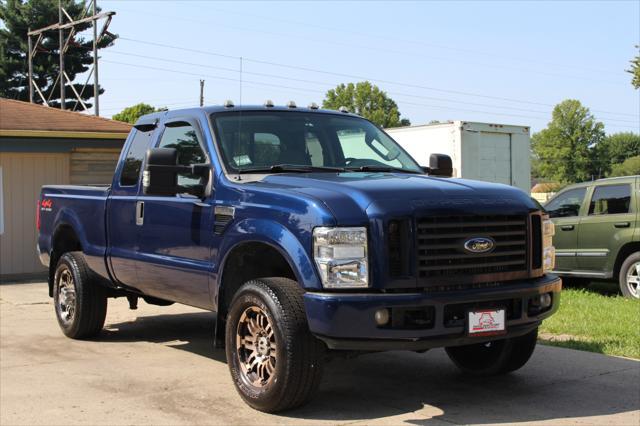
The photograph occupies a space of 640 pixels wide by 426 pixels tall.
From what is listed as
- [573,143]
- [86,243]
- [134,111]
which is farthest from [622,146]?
[86,243]

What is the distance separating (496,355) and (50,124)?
38.8 feet

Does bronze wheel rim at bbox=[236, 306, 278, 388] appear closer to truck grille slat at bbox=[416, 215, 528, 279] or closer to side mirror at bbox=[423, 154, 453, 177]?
truck grille slat at bbox=[416, 215, 528, 279]

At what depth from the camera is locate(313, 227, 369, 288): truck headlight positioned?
16.8ft

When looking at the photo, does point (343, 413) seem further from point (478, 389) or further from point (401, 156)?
point (401, 156)

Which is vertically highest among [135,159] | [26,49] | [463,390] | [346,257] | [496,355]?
[26,49]

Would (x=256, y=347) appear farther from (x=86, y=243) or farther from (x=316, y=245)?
(x=86, y=243)

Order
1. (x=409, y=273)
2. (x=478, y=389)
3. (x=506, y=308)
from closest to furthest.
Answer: (x=409, y=273) < (x=506, y=308) < (x=478, y=389)

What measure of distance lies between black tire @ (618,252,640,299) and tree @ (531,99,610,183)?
10032 centimetres

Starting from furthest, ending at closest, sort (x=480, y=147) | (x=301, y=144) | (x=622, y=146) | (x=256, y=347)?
(x=622, y=146) → (x=480, y=147) → (x=301, y=144) → (x=256, y=347)

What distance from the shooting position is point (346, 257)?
5.13m

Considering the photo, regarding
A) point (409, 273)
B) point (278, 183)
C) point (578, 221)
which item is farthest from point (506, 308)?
point (578, 221)

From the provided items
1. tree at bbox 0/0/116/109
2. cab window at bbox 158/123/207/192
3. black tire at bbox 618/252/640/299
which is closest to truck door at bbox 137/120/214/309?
cab window at bbox 158/123/207/192

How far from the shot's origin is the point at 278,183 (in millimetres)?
5891

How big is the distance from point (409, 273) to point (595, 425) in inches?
61.0
